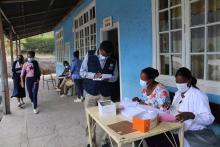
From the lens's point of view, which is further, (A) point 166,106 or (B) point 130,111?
(A) point 166,106

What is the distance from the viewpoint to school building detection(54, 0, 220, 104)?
2805 millimetres

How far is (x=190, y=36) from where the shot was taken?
10.0 feet

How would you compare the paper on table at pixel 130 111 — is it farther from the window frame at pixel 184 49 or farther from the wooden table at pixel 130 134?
the window frame at pixel 184 49

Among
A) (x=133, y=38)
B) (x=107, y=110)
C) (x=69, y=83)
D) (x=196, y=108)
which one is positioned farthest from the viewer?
(x=69, y=83)

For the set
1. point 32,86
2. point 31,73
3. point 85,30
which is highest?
point 85,30

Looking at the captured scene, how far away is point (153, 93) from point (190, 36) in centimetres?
91

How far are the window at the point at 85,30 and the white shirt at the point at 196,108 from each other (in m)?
4.91

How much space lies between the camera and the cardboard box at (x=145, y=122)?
196cm

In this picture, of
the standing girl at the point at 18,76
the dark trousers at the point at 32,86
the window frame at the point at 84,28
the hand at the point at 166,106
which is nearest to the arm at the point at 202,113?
the hand at the point at 166,106

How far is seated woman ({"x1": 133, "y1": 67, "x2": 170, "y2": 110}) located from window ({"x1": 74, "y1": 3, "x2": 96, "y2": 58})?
4.40 m

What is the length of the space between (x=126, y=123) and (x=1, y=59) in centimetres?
446

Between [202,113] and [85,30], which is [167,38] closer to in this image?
[202,113]

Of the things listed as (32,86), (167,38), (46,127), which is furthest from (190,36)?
(32,86)

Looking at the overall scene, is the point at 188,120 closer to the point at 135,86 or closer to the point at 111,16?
the point at 135,86
